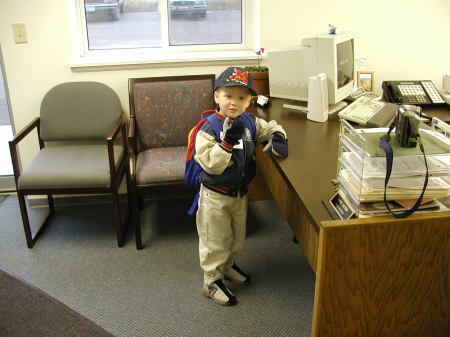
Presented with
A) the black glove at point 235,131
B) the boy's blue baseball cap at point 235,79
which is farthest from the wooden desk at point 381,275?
the boy's blue baseball cap at point 235,79

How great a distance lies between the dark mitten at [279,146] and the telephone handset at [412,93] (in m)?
1.10

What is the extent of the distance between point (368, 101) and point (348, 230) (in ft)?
4.44

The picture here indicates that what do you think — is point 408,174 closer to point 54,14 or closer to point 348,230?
point 348,230

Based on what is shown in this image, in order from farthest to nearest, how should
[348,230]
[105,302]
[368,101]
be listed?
[368,101]
[105,302]
[348,230]

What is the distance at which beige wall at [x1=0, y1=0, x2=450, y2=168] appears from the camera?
2.67 meters

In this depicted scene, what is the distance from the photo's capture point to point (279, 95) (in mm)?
2631

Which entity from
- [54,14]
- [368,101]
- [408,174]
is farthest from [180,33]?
[408,174]

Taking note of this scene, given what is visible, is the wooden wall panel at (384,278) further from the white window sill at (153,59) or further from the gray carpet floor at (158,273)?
the white window sill at (153,59)

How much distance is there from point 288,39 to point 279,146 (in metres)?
1.29

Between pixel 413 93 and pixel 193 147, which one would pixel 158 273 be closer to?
pixel 193 147

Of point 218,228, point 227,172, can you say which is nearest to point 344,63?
point 227,172

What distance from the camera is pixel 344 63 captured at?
2.40 metres

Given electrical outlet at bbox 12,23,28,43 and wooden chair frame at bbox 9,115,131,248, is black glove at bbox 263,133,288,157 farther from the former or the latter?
electrical outlet at bbox 12,23,28,43

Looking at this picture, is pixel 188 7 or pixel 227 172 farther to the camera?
pixel 188 7
